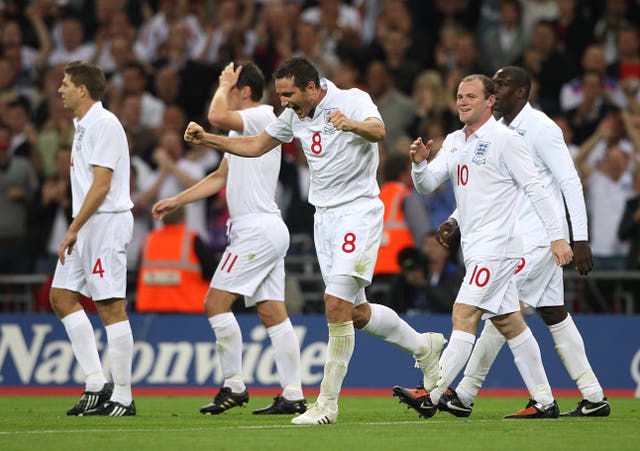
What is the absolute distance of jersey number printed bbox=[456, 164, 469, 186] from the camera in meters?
9.91

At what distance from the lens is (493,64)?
1834 cm

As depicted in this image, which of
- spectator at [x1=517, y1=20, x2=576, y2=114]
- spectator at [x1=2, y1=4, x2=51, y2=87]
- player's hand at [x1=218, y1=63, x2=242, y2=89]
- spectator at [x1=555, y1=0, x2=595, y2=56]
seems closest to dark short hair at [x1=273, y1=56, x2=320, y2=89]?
player's hand at [x1=218, y1=63, x2=242, y2=89]

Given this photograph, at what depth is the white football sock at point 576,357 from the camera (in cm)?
1042

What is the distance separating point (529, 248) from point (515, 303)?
0.64 meters

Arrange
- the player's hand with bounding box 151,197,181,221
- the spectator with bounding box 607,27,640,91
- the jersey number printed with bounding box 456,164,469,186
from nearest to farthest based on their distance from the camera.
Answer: the jersey number printed with bounding box 456,164,469,186 → the player's hand with bounding box 151,197,181,221 → the spectator with bounding box 607,27,640,91

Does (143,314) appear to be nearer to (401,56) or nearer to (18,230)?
(18,230)

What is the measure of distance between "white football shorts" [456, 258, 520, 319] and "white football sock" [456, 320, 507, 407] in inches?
21.1

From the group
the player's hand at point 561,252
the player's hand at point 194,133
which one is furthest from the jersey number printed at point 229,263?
the player's hand at point 561,252

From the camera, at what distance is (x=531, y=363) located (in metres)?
10.2

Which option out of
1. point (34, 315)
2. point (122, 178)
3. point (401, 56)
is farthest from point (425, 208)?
point (122, 178)

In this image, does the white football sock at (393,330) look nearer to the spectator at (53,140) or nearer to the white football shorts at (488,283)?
the white football shorts at (488,283)

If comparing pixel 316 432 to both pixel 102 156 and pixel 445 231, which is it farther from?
pixel 102 156

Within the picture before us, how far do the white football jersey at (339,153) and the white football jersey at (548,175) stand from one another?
128cm

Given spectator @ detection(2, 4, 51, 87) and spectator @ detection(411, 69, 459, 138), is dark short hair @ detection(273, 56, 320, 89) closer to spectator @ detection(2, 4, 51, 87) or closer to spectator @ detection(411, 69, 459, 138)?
spectator @ detection(411, 69, 459, 138)
